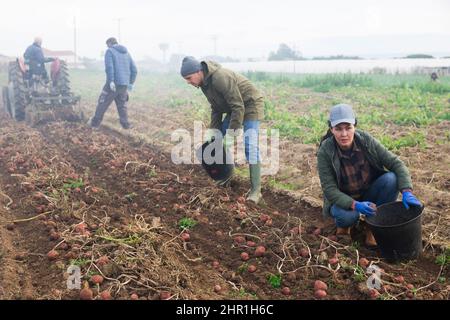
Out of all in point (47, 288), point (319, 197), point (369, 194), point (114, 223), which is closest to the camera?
point (47, 288)

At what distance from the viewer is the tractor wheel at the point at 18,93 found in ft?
33.7

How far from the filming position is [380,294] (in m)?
3.25

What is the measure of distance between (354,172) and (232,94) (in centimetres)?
150

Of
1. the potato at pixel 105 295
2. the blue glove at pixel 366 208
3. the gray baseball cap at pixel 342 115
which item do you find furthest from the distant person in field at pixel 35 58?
the blue glove at pixel 366 208

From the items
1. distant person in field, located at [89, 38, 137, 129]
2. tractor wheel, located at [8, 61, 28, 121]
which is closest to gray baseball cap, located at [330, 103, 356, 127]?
distant person in field, located at [89, 38, 137, 129]

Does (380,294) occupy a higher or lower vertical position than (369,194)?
lower

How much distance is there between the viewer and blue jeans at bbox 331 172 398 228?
12.9 ft

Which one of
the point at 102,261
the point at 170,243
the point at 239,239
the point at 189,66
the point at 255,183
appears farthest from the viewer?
the point at 255,183

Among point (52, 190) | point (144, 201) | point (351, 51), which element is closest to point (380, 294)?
point (144, 201)

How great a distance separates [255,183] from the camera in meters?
5.23

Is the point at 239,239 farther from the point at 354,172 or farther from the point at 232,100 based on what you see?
the point at 232,100

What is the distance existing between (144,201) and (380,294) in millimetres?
2839

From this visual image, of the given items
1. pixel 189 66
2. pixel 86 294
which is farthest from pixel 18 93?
pixel 86 294
